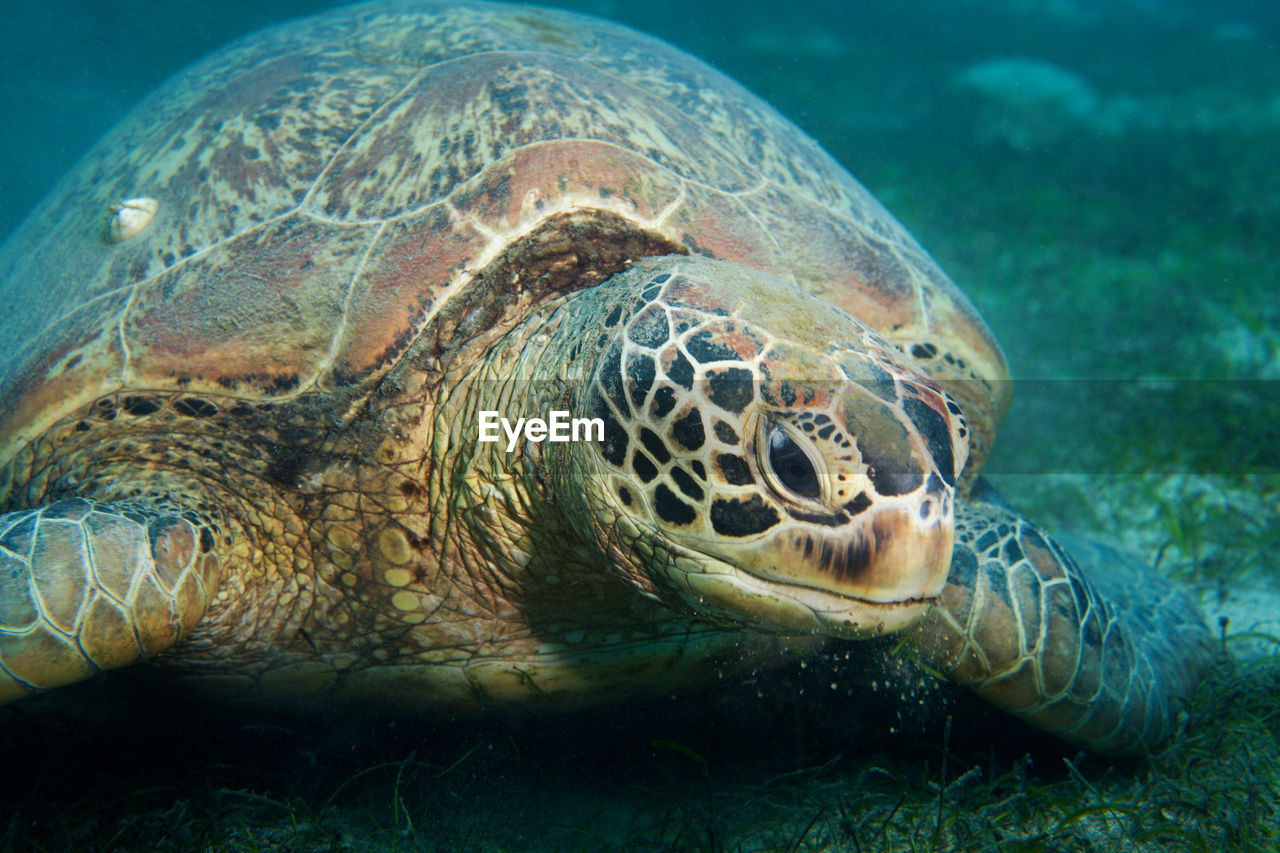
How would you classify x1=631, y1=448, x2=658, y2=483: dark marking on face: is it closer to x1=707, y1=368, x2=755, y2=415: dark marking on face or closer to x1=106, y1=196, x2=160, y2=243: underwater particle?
x1=707, y1=368, x2=755, y2=415: dark marking on face

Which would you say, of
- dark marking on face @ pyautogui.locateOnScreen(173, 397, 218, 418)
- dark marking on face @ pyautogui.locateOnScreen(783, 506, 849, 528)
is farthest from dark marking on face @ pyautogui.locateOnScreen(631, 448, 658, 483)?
dark marking on face @ pyautogui.locateOnScreen(173, 397, 218, 418)

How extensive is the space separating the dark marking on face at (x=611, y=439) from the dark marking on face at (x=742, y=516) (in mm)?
224

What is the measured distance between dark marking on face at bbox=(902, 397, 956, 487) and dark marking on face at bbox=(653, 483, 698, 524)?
1.46ft

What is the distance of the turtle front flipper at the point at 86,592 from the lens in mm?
1362

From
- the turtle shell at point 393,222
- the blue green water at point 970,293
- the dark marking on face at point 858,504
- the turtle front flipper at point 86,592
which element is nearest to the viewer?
the dark marking on face at point 858,504

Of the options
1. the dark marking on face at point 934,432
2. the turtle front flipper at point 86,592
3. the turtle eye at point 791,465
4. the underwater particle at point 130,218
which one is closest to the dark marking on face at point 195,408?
the turtle front flipper at point 86,592

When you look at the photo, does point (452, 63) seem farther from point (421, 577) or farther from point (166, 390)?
point (421, 577)

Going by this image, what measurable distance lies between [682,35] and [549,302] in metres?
17.9

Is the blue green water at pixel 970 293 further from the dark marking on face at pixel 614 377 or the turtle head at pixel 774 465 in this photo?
the dark marking on face at pixel 614 377

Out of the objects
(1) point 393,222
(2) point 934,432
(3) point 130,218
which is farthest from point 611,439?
(3) point 130,218

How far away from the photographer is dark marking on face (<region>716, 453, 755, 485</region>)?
1.17 metres

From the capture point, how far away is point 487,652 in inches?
71.9

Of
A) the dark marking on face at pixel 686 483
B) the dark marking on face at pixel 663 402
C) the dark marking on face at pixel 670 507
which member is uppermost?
the dark marking on face at pixel 663 402

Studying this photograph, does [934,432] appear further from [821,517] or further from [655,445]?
[655,445]
